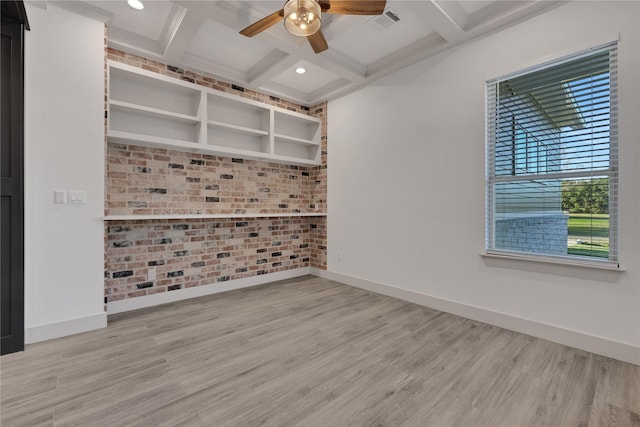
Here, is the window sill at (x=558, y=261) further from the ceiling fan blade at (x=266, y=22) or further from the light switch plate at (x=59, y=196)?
the light switch plate at (x=59, y=196)

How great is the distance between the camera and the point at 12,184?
2.23m

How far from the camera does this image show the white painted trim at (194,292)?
10.1 feet

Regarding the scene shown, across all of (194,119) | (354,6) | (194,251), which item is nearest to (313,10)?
(354,6)

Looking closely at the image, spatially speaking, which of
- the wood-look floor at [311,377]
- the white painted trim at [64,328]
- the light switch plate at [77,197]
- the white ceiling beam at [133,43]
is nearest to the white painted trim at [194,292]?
the wood-look floor at [311,377]

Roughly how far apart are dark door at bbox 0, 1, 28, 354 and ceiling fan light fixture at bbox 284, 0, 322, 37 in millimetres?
2077

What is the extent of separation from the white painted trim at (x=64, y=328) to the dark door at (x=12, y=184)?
124 mm

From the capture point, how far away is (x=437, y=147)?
3180mm

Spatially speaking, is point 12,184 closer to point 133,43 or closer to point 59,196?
point 59,196

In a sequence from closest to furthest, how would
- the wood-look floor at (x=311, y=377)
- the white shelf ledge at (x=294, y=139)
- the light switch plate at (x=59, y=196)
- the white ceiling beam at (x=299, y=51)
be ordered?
1. the wood-look floor at (x=311, y=377)
2. the light switch plate at (x=59, y=196)
3. the white ceiling beam at (x=299, y=51)
4. the white shelf ledge at (x=294, y=139)

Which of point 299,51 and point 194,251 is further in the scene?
point 194,251

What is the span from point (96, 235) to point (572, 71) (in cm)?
436

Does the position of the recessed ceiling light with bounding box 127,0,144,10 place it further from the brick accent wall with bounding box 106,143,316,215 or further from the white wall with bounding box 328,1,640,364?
the white wall with bounding box 328,1,640,364

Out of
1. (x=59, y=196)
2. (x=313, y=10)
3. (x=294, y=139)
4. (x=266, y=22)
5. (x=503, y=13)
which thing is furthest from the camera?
(x=294, y=139)

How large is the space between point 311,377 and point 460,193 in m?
2.27
